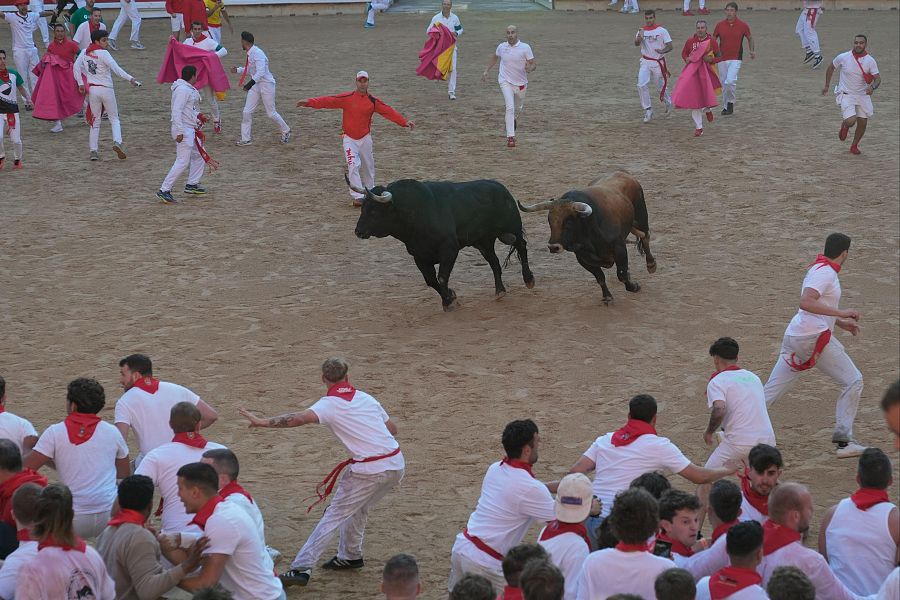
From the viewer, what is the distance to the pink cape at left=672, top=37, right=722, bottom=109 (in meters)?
20.2

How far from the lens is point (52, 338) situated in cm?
1240

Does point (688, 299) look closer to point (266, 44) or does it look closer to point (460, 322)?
point (460, 322)

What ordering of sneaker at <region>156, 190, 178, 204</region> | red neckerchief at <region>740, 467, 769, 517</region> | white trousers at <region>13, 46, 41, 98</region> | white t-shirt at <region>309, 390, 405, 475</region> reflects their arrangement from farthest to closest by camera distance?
1. white trousers at <region>13, 46, 41, 98</region>
2. sneaker at <region>156, 190, 178, 204</region>
3. white t-shirt at <region>309, 390, 405, 475</region>
4. red neckerchief at <region>740, 467, 769, 517</region>

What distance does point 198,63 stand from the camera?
19.9 meters

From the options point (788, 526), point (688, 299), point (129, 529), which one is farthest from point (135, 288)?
point (788, 526)

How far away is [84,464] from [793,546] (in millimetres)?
4143

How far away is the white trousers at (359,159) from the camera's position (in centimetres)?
1642

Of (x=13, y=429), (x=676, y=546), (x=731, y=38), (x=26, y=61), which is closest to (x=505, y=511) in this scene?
(x=676, y=546)

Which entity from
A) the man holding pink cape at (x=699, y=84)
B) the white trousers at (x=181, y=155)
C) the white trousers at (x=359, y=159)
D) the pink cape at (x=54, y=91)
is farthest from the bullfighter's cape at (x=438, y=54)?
the white trousers at (x=181, y=155)

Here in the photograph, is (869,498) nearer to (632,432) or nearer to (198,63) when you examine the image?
(632,432)

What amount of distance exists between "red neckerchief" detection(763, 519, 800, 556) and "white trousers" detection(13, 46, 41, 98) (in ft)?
65.9

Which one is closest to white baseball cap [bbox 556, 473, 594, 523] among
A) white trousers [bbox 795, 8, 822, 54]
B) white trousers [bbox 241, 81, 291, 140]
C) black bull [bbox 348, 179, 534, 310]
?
black bull [bbox 348, 179, 534, 310]

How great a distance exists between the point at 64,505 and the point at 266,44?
24.0 m

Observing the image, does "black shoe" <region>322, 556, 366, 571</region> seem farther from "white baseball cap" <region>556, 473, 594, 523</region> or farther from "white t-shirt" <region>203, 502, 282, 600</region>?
"white baseball cap" <region>556, 473, 594, 523</region>
